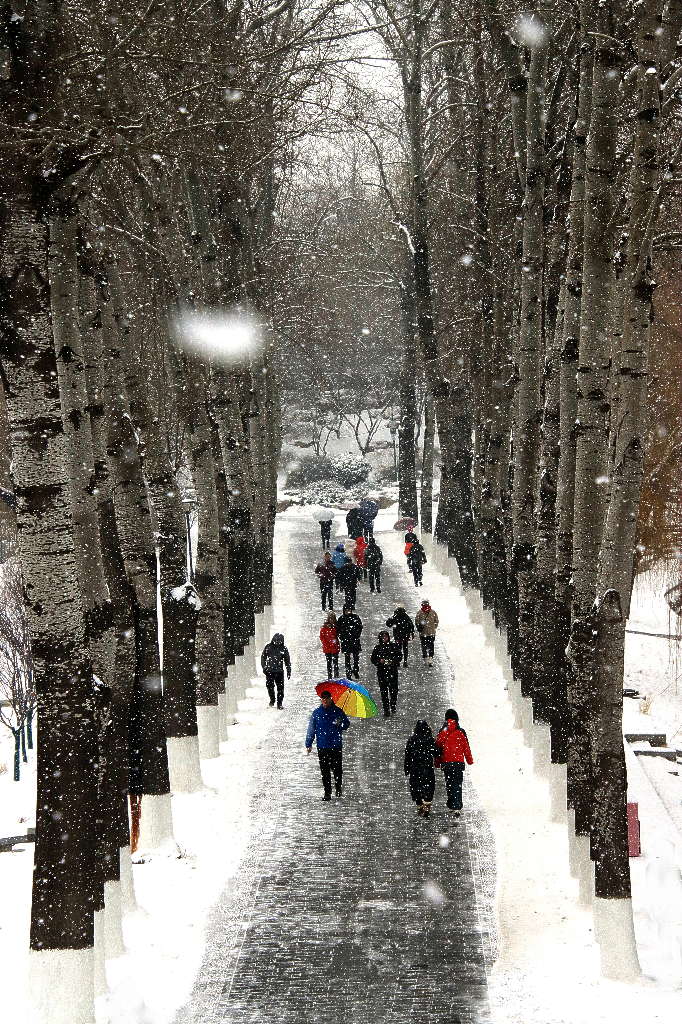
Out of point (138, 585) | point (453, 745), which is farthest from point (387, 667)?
point (138, 585)

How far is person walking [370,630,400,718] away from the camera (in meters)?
18.6

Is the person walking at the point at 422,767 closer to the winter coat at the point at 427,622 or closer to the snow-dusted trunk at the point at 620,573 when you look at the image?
the snow-dusted trunk at the point at 620,573

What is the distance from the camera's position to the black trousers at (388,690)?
18.8m

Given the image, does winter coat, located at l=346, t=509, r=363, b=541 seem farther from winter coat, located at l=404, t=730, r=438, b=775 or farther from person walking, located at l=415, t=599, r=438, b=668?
winter coat, located at l=404, t=730, r=438, b=775

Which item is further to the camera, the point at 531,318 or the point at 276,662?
the point at 276,662

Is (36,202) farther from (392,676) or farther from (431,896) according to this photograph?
(392,676)

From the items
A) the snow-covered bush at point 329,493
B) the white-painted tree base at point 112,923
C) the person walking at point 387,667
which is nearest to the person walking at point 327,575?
the person walking at point 387,667

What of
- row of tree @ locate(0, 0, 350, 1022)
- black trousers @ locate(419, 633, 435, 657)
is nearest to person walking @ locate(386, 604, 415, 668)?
black trousers @ locate(419, 633, 435, 657)

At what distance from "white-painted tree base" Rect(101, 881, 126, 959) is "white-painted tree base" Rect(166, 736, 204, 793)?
4690mm

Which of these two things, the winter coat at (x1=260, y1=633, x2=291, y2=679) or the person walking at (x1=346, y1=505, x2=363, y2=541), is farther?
the person walking at (x1=346, y1=505, x2=363, y2=541)

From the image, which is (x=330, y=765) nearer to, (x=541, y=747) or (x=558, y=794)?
(x=558, y=794)

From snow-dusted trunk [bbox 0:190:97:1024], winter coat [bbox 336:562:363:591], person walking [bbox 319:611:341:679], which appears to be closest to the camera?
snow-dusted trunk [bbox 0:190:97:1024]

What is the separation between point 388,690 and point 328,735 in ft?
15.2

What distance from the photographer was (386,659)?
1856 centimetres
